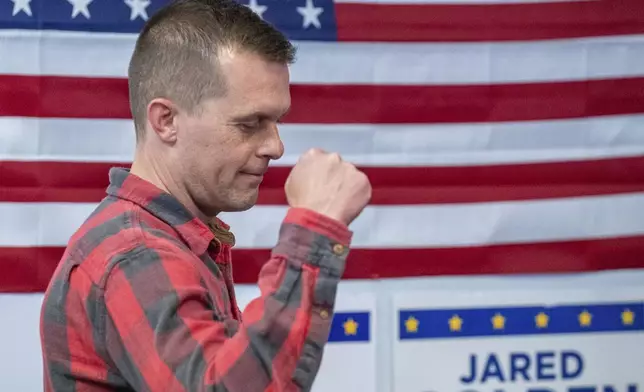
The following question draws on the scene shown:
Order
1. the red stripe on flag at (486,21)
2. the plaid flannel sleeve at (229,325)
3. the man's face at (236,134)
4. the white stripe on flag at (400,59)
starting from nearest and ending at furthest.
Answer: the plaid flannel sleeve at (229,325) → the man's face at (236,134) → the white stripe on flag at (400,59) → the red stripe on flag at (486,21)

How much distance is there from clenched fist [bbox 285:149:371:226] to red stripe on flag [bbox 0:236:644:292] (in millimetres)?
1048

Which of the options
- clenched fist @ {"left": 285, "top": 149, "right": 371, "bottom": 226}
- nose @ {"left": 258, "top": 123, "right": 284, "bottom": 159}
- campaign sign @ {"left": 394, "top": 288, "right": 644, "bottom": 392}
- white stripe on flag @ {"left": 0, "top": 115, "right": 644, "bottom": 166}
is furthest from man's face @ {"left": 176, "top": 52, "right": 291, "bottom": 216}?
campaign sign @ {"left": 394, "top": 288, "right": 644, "bottom": 392}

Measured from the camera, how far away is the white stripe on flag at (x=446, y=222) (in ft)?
5.89

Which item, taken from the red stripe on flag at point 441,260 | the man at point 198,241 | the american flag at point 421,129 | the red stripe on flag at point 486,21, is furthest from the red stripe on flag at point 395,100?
the man at point 198,241

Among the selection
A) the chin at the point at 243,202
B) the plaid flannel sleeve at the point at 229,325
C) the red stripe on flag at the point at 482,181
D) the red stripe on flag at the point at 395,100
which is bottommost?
the plaid flannel sleeve at the point at 229,325

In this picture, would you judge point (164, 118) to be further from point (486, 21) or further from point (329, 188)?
point (486, 21)

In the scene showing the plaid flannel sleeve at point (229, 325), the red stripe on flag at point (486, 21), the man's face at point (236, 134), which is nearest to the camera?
the plaid flannel sleeve at point (229, 325)

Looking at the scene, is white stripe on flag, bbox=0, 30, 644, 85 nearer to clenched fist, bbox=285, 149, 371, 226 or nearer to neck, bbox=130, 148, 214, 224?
neck, bbox=130, 148, 214, 224

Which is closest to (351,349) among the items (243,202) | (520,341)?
(520,341)

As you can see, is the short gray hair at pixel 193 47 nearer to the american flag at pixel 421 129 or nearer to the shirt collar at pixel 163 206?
the shirt collar at pixel 163 206

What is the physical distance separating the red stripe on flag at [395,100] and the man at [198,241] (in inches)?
32.3

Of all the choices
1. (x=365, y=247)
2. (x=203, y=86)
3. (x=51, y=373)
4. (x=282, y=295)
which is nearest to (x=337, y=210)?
(x=282, y=295)

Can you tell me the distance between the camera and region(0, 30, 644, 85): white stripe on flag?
5.83 feet

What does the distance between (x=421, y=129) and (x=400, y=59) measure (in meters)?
0.15
